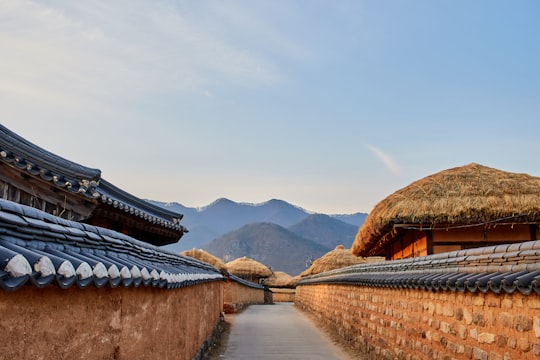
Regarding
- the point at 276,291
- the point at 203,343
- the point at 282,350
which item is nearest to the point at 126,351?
the point at 203,343

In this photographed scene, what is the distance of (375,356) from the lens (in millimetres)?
10578

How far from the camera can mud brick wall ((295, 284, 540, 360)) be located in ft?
16.3

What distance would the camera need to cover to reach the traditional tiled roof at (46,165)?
8703 millimetres

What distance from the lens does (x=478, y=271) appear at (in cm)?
605

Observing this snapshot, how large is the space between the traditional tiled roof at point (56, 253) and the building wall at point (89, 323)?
163mm

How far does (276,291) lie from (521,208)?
40633mm

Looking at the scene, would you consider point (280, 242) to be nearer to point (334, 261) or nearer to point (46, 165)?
point (334, 261)

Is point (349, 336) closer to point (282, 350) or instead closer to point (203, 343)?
point (282, 350)

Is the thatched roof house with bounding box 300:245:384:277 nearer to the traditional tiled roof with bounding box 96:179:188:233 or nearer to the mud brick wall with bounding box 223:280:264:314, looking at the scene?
the mud brick wall with bounding box 223:280:264:314

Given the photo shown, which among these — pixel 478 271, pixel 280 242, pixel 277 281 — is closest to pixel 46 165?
pixel 478 271

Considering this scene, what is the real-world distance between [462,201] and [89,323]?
408 inches

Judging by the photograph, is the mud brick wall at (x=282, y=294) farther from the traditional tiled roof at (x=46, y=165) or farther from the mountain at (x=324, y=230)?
the mountain at (x=324, y=230)

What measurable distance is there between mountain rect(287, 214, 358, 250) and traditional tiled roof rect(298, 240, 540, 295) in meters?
125

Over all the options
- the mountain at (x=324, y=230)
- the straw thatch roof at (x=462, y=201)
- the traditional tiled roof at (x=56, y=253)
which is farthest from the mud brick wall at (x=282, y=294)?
the mountain at (x=324, y=230)
